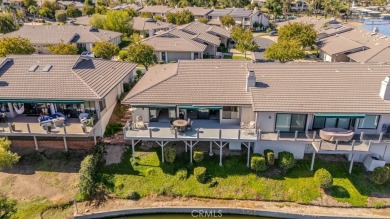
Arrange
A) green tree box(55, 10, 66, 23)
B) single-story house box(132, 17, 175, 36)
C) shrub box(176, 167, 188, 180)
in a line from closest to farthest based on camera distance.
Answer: shrub box(176, 167, 188, 180)
single-story house box(132, 17, 175, 36)
green tree box(55, 10, 66, 23)

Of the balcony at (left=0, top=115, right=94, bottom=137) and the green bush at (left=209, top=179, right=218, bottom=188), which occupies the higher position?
the balcony at (left=0, top=115, right=94, bottom=137)

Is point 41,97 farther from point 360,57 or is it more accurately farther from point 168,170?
point 360,57

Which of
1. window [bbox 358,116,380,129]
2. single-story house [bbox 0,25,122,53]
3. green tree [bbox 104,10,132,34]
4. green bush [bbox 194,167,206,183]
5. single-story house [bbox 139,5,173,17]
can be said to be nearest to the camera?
green bush [bbox 194,167,206,183]

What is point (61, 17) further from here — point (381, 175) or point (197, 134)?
point (381, 175)

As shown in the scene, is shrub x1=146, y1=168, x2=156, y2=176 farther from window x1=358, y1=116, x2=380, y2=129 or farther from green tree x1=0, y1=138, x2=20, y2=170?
window x1=358, y1=116, x2=380, y2=129

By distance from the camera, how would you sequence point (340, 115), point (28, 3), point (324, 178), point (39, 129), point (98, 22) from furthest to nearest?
point (28, 3) < point (98, 22) < point (39, 129) < point (340, 115) < point (324, 178)

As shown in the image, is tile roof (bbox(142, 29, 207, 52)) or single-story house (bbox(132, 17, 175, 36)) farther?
single-story house (bbox(132, 17, 175, 36))

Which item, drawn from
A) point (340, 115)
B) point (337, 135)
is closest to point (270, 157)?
point (337, 135)

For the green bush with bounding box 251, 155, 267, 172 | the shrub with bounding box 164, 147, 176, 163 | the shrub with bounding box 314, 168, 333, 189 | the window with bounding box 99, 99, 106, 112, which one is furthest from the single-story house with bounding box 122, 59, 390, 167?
the window with bounding box 99, 99, 106, 112
